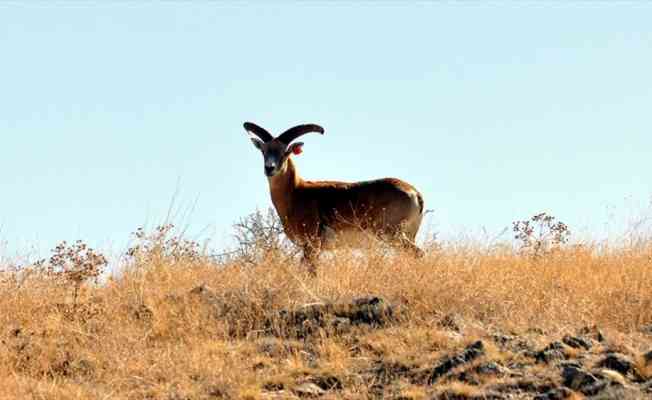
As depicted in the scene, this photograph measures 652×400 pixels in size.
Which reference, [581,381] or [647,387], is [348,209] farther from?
[647,387]

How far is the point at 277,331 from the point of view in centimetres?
1091

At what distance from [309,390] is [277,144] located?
7996 mm

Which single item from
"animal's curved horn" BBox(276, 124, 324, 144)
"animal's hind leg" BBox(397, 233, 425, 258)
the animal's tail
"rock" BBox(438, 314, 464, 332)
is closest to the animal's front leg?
"animal's hind leg" BBox(397, 233, 425, 258)

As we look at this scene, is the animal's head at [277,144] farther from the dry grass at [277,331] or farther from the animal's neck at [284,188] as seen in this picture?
the dry grass at [277,331]

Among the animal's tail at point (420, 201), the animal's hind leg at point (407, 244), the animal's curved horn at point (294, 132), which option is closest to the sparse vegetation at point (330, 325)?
the animal's hind leg at point (407, 244)

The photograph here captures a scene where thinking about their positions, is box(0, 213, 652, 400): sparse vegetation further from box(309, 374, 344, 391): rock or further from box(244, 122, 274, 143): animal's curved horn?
box(244, 122, 274, 143): animal's curved horn

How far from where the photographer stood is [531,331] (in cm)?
1032

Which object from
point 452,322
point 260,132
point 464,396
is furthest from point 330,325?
point 260,132

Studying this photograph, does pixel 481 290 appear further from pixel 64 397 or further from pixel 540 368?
pixel 64 397

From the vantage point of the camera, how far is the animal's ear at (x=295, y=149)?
1653 centimetres

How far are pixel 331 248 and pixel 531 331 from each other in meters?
5.46

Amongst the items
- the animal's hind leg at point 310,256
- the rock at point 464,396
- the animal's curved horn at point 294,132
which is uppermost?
the animal's curved horn at point 294,132

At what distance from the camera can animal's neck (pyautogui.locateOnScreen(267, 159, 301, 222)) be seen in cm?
1625

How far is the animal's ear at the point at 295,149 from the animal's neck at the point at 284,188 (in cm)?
18
